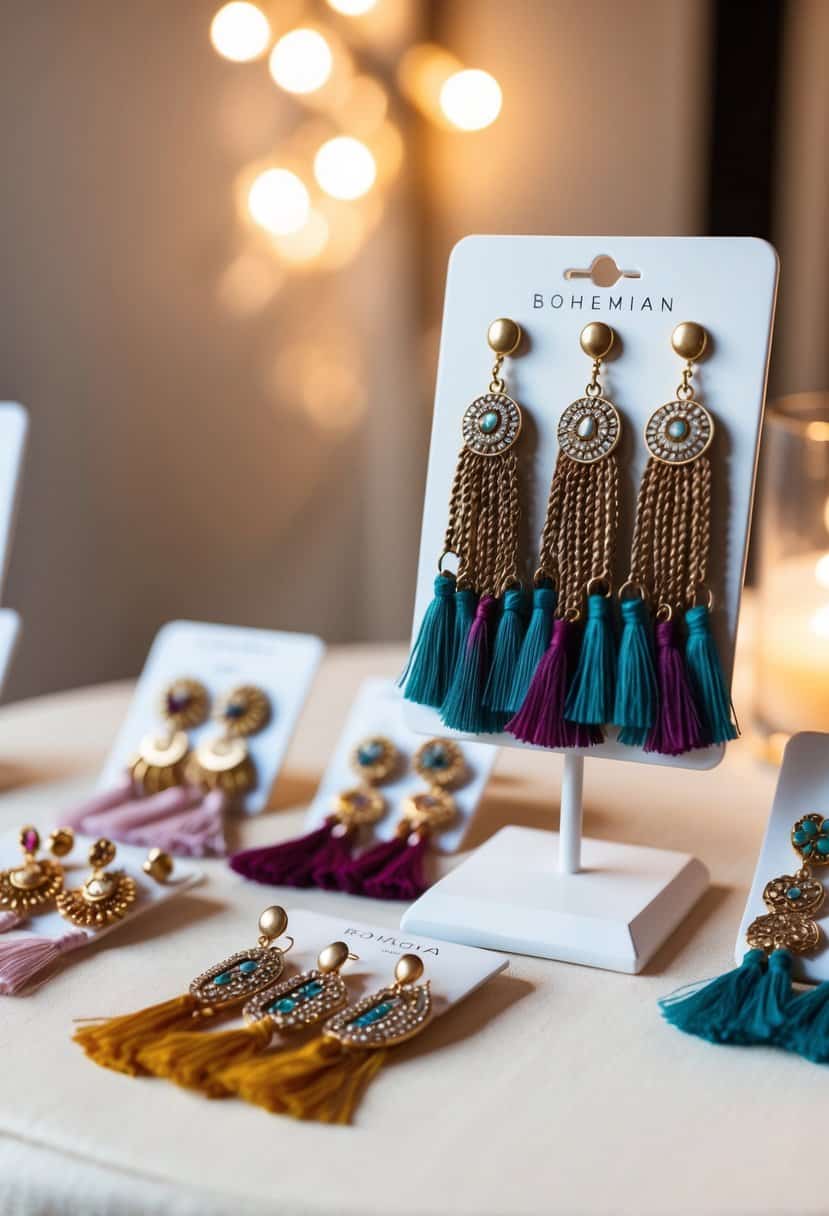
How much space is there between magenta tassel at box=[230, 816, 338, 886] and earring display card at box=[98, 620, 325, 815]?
0.11m

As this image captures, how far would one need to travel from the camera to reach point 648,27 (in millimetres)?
2557

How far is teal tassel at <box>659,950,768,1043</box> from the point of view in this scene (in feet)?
2.39

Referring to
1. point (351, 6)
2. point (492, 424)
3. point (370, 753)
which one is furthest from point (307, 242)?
point (492, 424)

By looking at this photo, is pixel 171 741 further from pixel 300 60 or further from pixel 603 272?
pixel 300 60

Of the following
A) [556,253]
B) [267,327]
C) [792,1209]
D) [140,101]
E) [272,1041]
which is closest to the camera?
[792,1209]

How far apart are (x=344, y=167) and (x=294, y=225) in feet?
0.52

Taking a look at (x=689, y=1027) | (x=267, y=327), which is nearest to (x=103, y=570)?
(x=267, y=327)

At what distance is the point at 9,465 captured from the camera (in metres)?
1.18

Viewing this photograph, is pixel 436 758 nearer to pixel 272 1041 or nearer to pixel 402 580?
pixel 272 1041

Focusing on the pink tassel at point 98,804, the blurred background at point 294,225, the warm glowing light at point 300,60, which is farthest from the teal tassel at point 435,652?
the warm glowing light at point 300,60

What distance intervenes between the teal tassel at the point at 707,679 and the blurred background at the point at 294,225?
1.46m

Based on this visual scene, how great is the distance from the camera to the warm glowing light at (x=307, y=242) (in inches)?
99.7

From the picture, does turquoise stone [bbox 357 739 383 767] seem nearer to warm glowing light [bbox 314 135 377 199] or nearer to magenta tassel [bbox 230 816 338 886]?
magenta tassel [bbox 230 816 338 886]

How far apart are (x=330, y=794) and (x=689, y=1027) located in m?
0.40
